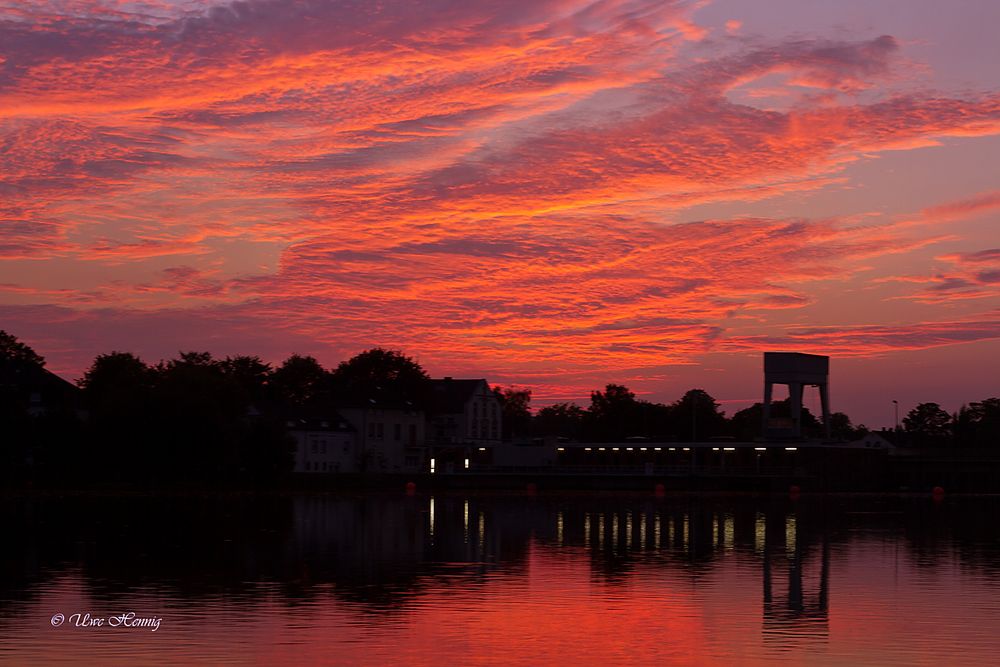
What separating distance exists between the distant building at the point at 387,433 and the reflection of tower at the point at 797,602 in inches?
4826

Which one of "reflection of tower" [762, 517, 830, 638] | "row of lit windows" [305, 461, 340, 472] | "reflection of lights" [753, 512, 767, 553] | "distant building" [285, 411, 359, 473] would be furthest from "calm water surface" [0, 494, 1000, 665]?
"row of lit windows" [305, 461, 340, 472]

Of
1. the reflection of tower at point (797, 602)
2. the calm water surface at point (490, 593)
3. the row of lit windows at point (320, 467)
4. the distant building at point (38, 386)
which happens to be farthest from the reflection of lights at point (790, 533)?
the distant building at point (38, 386)

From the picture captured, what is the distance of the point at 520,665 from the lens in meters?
24.7

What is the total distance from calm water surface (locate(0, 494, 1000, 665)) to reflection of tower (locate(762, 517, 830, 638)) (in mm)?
116

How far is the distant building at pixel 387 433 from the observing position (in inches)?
6777

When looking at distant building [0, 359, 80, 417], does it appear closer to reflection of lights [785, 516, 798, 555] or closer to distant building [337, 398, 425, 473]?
distant building [337, 398, 425, 473]

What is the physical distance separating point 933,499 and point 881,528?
75016mm

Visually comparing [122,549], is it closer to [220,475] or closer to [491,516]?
[491,516]

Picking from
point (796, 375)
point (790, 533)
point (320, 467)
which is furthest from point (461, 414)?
point (790, 533)

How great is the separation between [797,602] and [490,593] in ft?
27.4

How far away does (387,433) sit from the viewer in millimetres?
176875

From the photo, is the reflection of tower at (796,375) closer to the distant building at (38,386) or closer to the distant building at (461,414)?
the distant building at (461,414)

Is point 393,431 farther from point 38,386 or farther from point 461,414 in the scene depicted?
point 38,386

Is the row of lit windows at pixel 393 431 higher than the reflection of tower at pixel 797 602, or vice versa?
the row of lit windows at pixel 393 431
